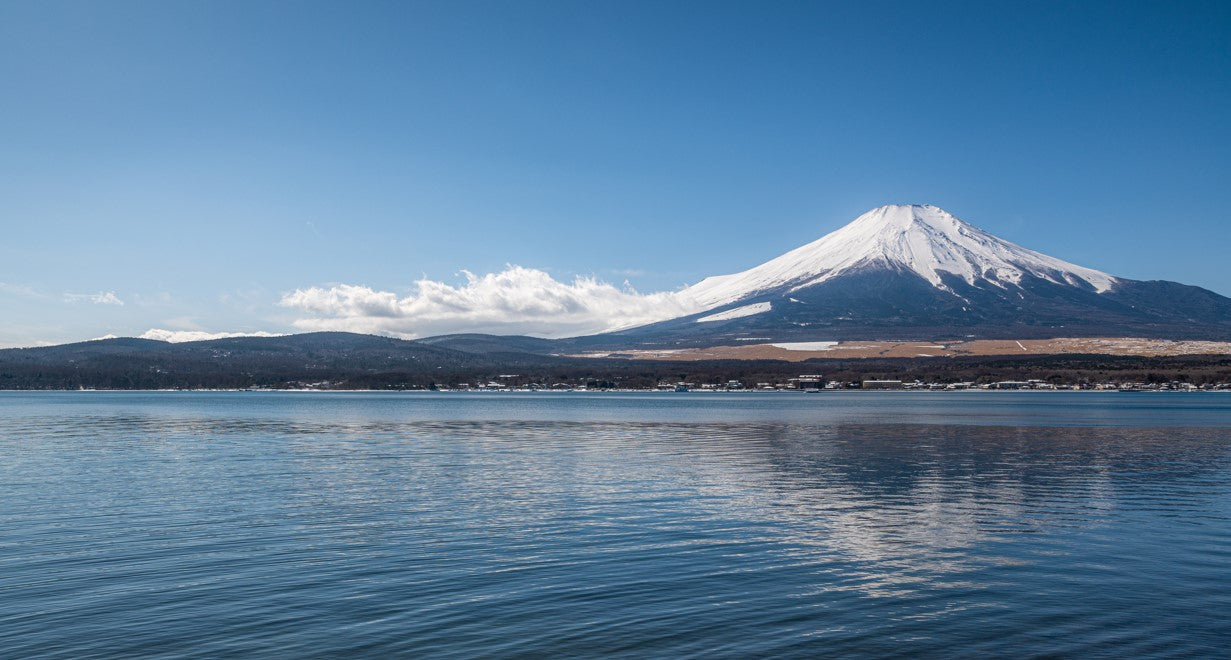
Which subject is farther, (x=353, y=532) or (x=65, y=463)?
(x=65, y=463)

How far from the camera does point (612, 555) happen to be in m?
17.3

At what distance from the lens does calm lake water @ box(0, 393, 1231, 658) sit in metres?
12.3

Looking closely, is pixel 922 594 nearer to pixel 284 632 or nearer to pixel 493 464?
pixel 284 632

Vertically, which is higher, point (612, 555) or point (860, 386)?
point (860, 386)

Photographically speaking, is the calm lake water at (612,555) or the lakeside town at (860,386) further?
the lakeside town at (860,386)

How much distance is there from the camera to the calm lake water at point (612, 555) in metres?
12.3

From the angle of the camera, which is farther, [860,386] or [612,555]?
[860,386]

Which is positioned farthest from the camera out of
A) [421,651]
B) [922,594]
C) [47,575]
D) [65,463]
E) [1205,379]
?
[1205,379]

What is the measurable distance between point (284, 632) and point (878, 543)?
38.9 feet

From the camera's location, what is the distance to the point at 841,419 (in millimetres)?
70750

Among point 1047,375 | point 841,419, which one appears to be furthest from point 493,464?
point 1047,375

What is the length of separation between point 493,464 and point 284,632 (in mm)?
22770

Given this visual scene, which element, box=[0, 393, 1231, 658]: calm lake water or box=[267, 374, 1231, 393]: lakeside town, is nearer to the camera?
box=[0, 393, 1231, 658]: calm lake water

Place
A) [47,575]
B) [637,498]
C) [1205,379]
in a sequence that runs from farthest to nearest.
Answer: [1205,379] < [637,498] < [47,575]
